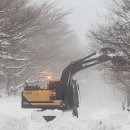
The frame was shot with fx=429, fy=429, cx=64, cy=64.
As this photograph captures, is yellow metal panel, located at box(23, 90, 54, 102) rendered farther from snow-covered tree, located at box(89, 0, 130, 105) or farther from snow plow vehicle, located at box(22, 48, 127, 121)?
snow-covered tree, located at box(89, 0, 130, 105)

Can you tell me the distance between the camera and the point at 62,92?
17.5m

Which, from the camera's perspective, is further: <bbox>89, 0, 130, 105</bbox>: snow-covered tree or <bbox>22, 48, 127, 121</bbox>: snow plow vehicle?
<bbox>89, 0, 130, 105</bbox>: snow-covered tree

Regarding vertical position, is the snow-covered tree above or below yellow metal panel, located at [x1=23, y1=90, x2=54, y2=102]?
above

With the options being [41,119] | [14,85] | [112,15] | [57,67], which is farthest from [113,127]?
[57,67]

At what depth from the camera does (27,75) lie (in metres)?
33.2

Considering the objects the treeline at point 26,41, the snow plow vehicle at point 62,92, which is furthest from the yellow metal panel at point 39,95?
the treeline at point 26,41

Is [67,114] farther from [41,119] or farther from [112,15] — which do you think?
[112,15]

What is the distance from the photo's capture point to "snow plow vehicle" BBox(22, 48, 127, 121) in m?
17.0

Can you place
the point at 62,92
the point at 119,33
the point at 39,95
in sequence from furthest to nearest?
1. the point at 119,33
2. the point at 62,92
3. the point at 39,95

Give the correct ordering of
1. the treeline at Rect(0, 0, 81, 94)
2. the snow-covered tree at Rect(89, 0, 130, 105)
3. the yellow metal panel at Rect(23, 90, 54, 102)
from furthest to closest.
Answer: the snow-covered tree at Rect(89, 0, 130, 105) < the treeline at Rect(0, 0, 81, 94) < the yellow metal panel at Rect(23, 90, 54, 102)

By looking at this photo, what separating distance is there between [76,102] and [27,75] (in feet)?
52.0

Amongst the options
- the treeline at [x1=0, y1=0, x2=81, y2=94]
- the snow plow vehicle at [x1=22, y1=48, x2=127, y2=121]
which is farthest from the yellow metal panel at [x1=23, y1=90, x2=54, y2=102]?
the treeline at [x1=0, y1=0, x2=81, y2=94]

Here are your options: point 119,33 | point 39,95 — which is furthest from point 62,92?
point 119,33

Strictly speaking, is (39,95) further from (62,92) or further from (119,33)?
(119,33)
